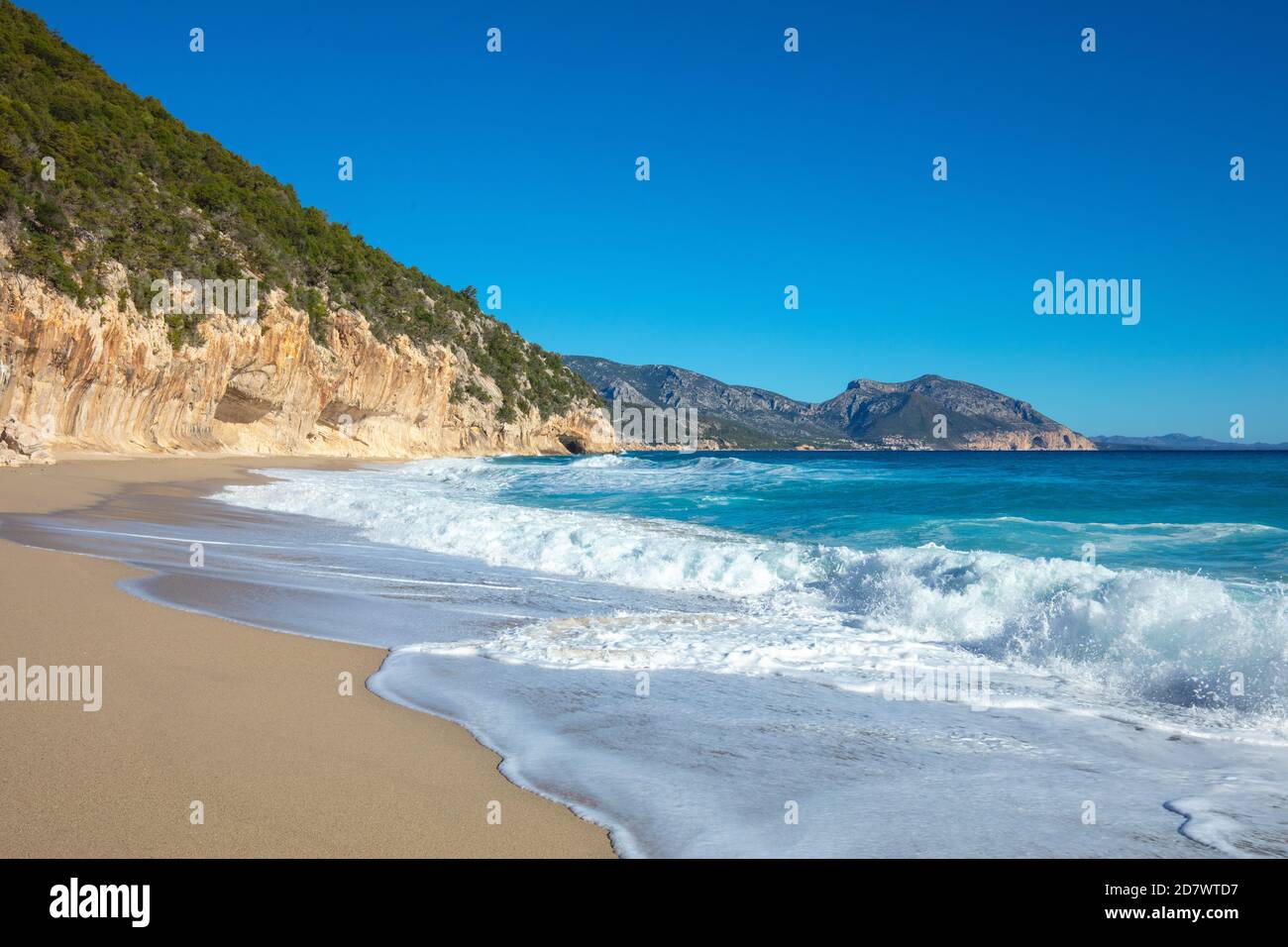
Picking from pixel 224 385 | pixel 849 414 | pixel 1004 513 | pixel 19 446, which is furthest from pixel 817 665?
pixel 849 414

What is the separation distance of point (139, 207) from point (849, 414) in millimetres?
167736

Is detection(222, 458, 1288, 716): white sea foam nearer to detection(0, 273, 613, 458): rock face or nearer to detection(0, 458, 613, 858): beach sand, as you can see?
detection(0, 458, 613, 858): beach sand

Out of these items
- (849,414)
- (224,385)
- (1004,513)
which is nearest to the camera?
(1004,513)

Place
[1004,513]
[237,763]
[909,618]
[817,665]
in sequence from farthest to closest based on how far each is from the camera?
[1004,513] → [909,618] → [817,665] → [237,763]

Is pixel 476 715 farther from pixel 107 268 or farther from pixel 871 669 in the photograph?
pixel 107 268

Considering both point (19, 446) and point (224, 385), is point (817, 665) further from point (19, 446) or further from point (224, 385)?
point (224, 385)

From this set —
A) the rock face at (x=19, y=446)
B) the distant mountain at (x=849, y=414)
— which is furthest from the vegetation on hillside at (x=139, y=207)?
the distant mountain at (x=849, y=414)

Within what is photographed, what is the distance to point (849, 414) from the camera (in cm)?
18788

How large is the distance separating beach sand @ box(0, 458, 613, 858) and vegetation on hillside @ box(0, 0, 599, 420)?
30080mm

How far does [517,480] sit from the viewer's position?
108 feet

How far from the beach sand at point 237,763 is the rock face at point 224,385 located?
27908 millimetres

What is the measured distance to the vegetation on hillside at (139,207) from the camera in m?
29.9

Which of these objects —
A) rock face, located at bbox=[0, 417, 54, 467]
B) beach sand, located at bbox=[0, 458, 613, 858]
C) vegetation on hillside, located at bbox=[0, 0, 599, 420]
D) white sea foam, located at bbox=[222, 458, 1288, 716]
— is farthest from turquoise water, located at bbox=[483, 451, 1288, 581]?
vegetation on hillside, located at bbox=[0, 0, 599, 420]

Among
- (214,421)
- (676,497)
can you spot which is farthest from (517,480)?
(214,421)
